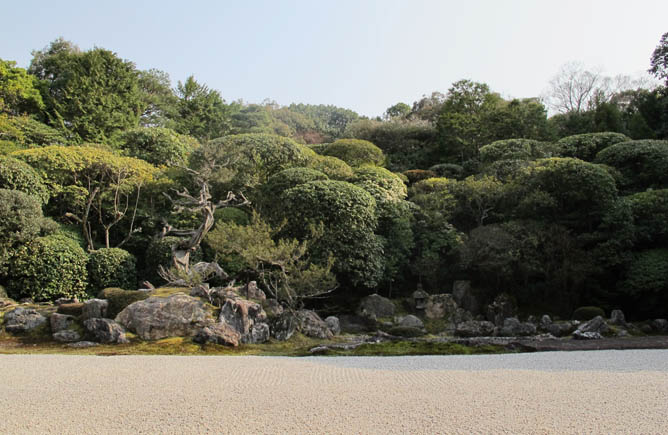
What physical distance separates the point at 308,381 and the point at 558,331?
9571mm

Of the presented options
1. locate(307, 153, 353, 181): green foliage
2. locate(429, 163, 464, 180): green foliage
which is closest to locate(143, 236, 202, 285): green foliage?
locate(307, 153, 353, 181): green foliage

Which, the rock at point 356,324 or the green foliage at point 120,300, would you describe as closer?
the green foliage at point 120,300

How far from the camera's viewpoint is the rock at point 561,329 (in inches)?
518

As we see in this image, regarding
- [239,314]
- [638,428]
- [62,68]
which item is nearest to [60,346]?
[239,314]

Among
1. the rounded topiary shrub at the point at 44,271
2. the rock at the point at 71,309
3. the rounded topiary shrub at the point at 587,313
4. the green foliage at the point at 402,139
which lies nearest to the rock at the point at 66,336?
the rock at the point at 71,309

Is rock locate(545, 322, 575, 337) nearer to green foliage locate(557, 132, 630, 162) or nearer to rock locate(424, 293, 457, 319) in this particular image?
rock locate(424, 293, 457, 319)

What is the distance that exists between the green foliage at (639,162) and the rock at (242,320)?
597 inches

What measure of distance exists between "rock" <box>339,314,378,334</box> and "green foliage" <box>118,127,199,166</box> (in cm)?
1183

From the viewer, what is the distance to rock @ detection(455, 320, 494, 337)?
13.8 meters

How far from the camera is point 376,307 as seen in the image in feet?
50.9

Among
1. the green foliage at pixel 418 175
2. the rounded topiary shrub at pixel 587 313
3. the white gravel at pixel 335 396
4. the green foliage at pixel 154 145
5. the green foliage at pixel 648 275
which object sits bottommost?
the white gravel at pixel 335 396

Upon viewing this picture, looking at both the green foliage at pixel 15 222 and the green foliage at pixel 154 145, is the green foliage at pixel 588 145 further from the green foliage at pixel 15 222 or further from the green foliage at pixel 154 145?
the green foliage at pixel 15 222

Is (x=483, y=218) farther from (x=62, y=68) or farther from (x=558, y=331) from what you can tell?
(x=62, y=68)

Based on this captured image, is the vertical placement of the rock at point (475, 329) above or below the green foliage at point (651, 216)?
below
